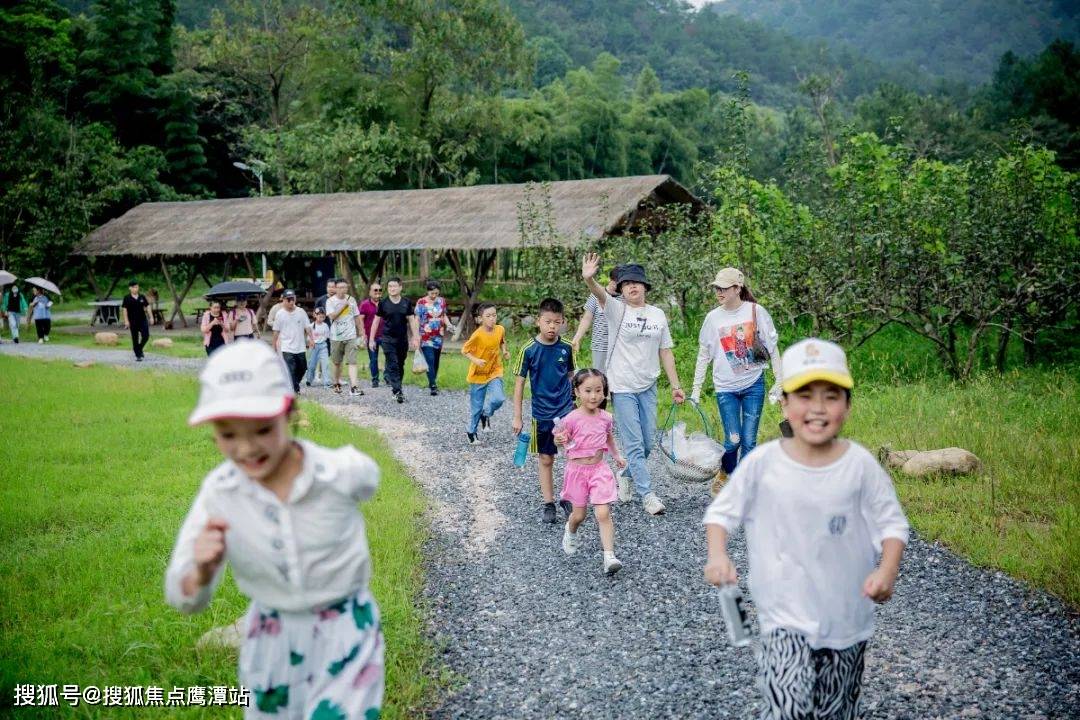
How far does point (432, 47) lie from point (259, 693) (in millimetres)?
37035

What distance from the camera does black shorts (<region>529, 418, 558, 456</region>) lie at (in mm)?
6949

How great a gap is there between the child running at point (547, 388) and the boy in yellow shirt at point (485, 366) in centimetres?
259

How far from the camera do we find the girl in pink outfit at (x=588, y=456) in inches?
224

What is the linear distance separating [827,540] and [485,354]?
7007 millimetres

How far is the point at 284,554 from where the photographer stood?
2506mm

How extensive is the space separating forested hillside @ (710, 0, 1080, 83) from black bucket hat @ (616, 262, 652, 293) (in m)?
114

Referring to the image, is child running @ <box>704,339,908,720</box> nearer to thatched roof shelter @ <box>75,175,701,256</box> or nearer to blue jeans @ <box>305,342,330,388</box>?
blue jeans @ <box>305,342,330,388</box>

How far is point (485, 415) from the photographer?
33.4 ft

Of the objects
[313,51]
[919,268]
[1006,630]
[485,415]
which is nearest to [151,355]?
[485,415]

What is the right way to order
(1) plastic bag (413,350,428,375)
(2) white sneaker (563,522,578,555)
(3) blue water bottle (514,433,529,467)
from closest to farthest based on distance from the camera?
1. (2) white sneaker (563,522,578,555)
2. (3) blue water bottle (514,433,529,467)
3. (1) plastic bag (413,350,428,375)

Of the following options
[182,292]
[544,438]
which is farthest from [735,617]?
[182,292]

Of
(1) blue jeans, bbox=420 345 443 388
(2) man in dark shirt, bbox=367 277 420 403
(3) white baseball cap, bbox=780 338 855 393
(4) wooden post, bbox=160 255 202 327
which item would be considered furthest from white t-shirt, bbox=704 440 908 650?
(4) wooden post, bbox=160 255 202 327

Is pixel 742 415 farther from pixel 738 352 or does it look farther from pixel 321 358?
pixel 321 358

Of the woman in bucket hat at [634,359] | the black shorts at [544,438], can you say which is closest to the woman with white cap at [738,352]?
the woman in bucket hat at [634,359]
